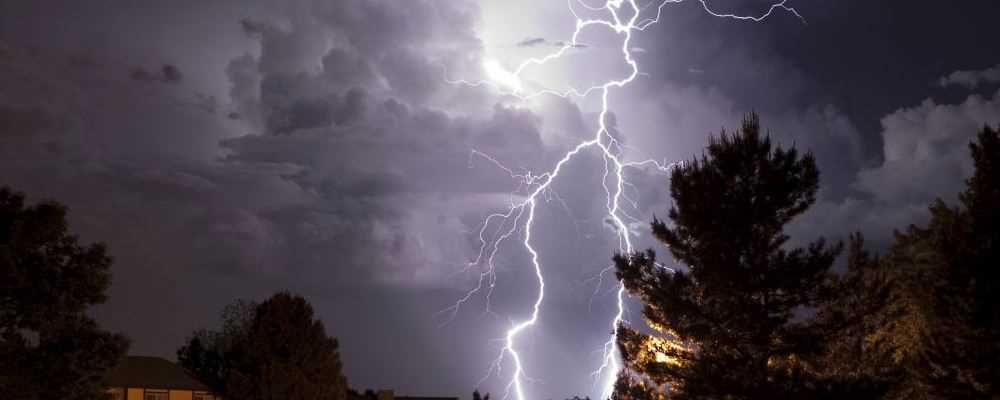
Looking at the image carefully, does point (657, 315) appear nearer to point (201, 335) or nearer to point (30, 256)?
point (30, 256)

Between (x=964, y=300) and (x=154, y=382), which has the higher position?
(x=154, y=382)

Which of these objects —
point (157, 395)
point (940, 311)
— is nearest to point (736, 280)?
Answer: point (940, 311)

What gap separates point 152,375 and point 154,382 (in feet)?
2.94

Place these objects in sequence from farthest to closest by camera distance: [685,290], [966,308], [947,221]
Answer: [947,221] < [966,308] < [685,290]

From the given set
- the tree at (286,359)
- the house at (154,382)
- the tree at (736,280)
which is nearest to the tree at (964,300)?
the tree at (736,280)

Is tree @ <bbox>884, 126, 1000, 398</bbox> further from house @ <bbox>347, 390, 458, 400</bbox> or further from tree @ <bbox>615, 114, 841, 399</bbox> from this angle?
house @ <bbox>347, 390, 458, 400</bbox>

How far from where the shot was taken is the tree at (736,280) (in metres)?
15.7

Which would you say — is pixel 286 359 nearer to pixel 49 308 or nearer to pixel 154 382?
pixel 49 308

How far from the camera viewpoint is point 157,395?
1283 inches

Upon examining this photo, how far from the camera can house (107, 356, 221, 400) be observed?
105 ft

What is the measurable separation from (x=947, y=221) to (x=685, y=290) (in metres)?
6.97

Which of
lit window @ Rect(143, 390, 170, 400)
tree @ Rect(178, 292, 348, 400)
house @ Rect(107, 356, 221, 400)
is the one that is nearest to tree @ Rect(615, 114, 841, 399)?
tree @ Rect(178, 292, 348, 400)

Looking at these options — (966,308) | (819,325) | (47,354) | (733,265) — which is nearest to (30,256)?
(47,354)

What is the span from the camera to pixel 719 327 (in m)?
16.0
